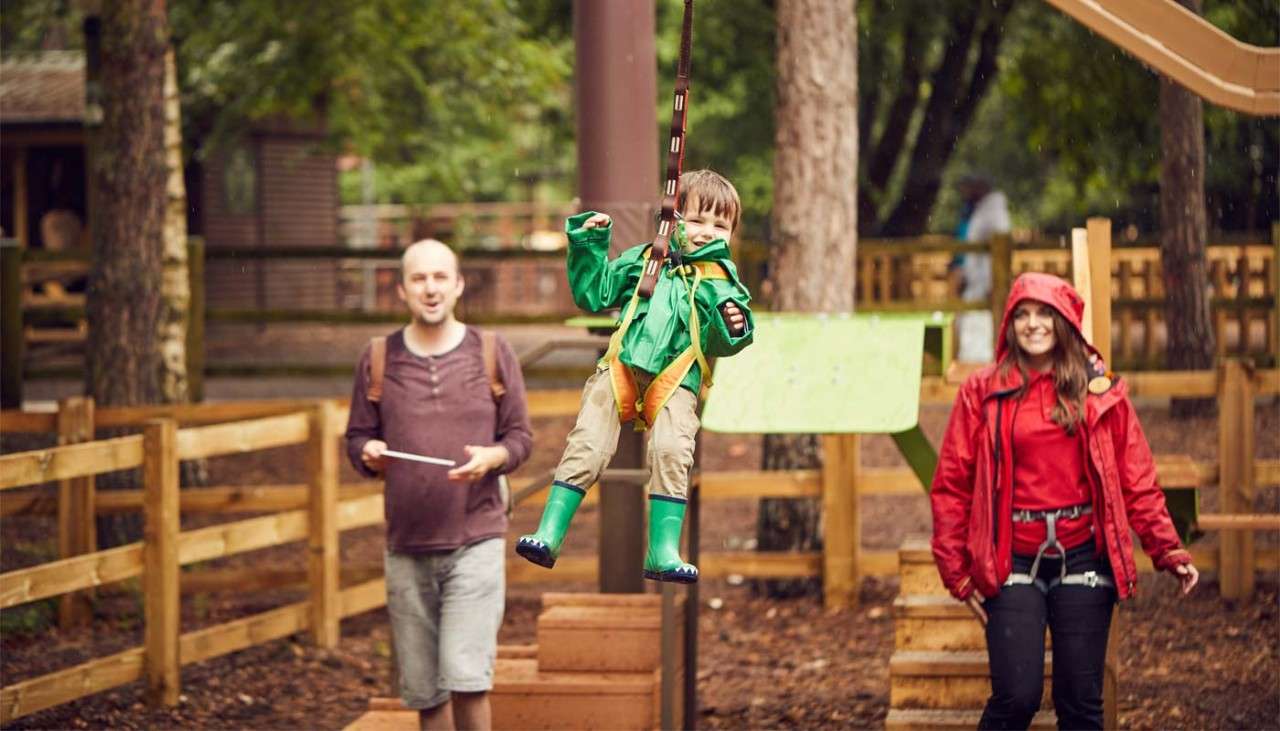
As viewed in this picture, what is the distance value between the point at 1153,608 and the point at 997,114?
1287 inches

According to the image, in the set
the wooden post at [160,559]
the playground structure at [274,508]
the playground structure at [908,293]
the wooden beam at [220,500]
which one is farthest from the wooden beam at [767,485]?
the playground structure at [908,293]

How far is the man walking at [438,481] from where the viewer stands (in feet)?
18.2

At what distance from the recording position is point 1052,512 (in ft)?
16.4

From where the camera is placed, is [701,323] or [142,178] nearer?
[701,323]

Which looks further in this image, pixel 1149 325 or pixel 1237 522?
pixel 1149 325

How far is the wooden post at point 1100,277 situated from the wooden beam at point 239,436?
4.34m

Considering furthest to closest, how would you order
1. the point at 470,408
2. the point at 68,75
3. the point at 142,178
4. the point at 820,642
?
the point at 68,75 < the point at 142,178 < the point at 820,642 < the point at 470,408

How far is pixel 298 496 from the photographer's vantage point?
970 cm

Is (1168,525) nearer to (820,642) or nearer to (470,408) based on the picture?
(470,408)

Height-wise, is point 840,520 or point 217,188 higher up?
point 217,188

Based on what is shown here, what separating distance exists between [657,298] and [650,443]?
0.32 meters

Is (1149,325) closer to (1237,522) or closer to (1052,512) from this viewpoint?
(1237,522)

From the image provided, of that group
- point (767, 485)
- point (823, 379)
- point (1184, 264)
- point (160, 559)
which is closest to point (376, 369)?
point (823, 379)

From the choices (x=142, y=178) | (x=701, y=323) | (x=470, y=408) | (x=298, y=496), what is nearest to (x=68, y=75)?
(x=142, y=178)
